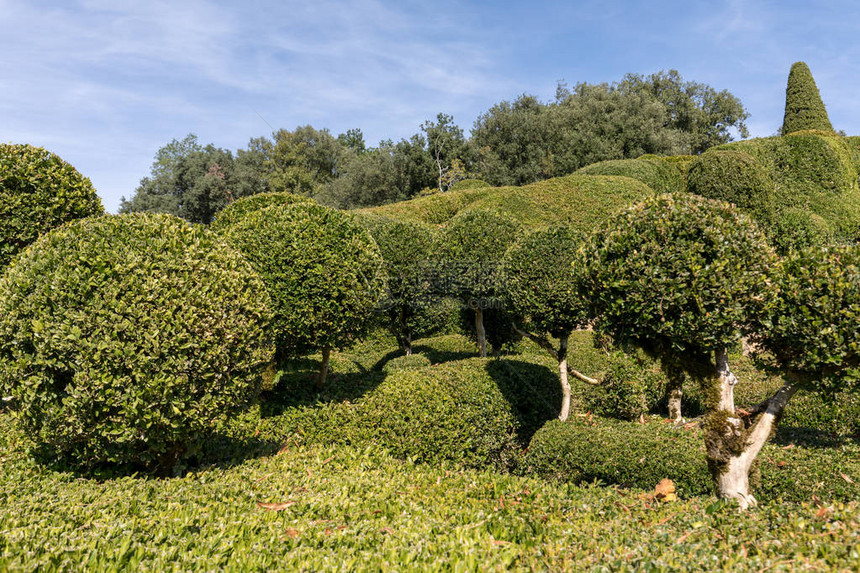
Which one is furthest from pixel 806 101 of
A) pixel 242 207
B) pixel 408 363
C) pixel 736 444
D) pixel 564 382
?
pixel 736 444

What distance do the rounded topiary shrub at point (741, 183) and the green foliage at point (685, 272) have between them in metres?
21.8

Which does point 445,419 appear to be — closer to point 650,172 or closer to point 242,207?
point 242,207

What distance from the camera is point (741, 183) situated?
83.9 ft

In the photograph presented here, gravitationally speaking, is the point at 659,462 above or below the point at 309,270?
below

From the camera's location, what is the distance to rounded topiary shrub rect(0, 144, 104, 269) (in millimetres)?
9320

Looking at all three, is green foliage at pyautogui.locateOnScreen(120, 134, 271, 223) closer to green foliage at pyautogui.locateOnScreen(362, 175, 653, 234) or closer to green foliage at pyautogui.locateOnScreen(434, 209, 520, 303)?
green foliage at pyautogui.locateOnScreen(362, 175, 653, 234)

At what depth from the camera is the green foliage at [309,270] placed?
9.20 metres

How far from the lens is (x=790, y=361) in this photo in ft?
20.2

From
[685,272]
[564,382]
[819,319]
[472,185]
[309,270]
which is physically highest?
[472,185]

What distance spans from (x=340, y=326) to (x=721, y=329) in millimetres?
6097

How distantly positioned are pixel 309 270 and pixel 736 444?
6885 mm

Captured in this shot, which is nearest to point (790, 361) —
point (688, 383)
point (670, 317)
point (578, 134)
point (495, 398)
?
point (670, 317)

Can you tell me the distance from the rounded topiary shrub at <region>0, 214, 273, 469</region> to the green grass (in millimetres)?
717

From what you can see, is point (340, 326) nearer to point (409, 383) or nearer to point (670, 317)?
point (409, 383)
